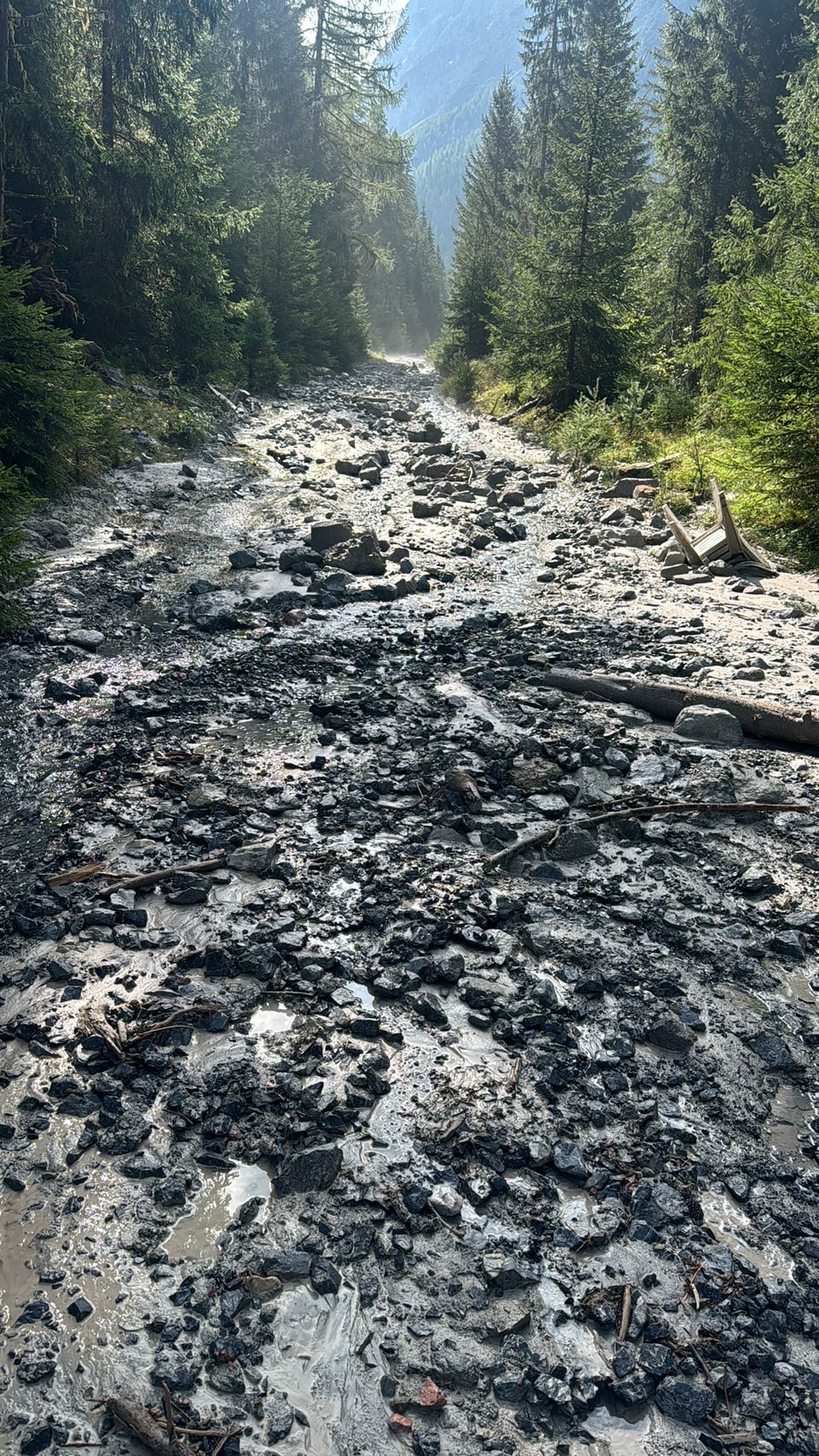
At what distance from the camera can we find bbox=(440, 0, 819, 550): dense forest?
10844 mm

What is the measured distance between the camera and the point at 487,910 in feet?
15.9

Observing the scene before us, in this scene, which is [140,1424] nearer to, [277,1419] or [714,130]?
[277,1419]

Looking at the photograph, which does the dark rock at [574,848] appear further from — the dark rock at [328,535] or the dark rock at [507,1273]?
the dark rock at [328,535]

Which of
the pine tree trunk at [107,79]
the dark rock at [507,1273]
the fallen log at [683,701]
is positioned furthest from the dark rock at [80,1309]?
the pine tree trunk at [107,79]

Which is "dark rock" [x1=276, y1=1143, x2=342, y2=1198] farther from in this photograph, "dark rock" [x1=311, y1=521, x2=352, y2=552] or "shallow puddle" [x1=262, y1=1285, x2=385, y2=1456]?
"dark rock" [x1=311, y1=521, x2=352, y2=552]

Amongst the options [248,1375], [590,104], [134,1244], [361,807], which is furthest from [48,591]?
[590,104]

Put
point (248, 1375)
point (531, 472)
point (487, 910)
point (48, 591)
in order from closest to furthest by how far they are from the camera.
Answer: point (248, 1375), point (487, 910), point (48, 591), point (531, 472)

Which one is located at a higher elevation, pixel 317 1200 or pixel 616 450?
pixel 616 450

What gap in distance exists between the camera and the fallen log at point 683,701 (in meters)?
6.62

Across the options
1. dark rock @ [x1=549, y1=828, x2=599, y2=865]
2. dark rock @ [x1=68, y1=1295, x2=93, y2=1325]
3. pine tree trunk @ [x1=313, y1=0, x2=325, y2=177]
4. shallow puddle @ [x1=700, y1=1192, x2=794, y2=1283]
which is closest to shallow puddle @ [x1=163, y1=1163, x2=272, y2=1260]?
dark rock @ [x1=68, y1=1295, x2=93, y2=1325]

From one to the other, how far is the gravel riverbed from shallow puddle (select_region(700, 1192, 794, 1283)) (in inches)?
0.5

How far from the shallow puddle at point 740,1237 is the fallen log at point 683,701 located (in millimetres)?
4177

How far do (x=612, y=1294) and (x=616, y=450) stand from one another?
16780 millimetres

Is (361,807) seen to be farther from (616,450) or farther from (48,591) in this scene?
(616,450)
